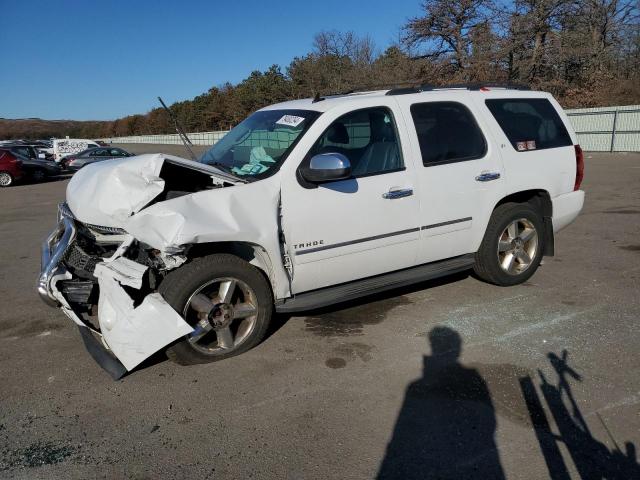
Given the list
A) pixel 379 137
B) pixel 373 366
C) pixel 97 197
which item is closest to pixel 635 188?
pixel 379 137

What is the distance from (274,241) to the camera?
380cm

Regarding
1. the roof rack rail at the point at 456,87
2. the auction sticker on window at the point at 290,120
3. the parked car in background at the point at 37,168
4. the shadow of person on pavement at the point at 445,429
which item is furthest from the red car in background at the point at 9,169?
the shadow of person on pavement at the point at 445,429

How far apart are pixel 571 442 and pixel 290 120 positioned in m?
3.12

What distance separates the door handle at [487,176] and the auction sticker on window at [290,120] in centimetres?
175

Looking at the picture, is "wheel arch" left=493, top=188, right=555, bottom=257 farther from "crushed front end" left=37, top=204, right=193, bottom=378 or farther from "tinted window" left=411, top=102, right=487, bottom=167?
"crushed front end" left=37, top=204, right=193, bottom=378

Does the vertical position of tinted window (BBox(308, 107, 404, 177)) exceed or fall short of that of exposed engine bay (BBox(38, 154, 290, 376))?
it exceeds it

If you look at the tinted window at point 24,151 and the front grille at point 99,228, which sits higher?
the front grille at point 99,228

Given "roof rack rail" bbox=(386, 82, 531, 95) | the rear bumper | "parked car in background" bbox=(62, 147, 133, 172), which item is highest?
"roof rack rail" bbox=(386, 82, 531, 95)

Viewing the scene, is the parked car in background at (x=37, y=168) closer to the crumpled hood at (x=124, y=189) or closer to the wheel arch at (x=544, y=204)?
the crumpled hood at (x=124, y=189)

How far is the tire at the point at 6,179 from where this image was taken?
20.0 m

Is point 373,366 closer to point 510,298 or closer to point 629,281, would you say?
point 510,298

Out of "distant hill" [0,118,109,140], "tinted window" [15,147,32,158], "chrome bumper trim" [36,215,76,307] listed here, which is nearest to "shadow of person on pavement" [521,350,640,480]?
"chrome bumper trim" [36,215,76,307]

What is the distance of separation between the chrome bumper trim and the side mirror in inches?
72.9

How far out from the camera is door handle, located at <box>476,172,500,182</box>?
4802mm
